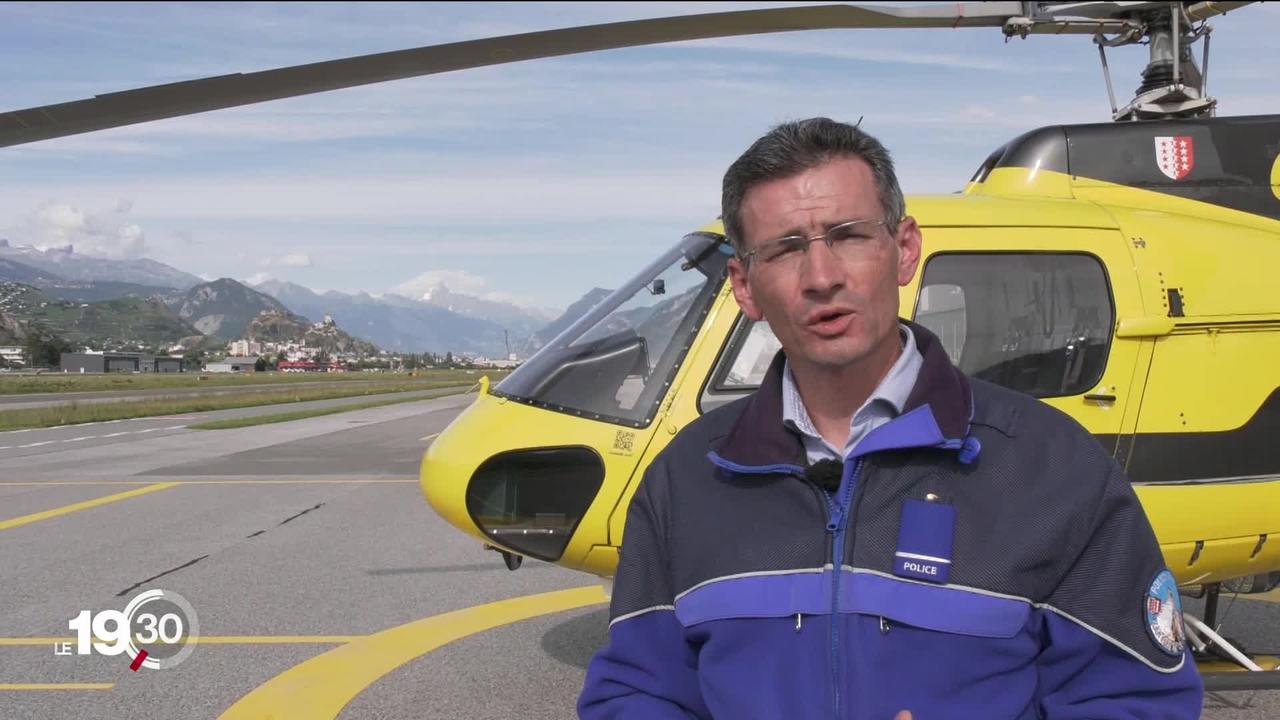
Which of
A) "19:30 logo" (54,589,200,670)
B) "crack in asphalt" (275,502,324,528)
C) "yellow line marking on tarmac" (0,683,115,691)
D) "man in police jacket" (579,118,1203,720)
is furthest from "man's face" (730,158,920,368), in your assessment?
"crack in asphalt" (275,502,324,528)

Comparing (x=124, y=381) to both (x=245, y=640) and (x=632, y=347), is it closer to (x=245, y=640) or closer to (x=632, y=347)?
(x=245, y=640)

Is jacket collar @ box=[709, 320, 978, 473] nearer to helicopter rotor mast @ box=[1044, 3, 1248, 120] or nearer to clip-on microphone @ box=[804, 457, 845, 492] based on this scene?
clip-on microphone @ box=[804, 457, 845, 492]

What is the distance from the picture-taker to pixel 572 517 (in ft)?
13.5

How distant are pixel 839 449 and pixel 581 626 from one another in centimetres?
433

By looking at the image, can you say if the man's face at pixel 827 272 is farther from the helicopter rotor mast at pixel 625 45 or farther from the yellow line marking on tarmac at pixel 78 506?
the yellow line marking on tarmac at pixel 78 506

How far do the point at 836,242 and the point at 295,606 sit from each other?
545 cm

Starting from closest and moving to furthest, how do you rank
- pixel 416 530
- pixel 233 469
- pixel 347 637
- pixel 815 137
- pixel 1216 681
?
pixel 815 137
pixel 1216 681
pixel 347 637
pixel 416 530
pixel 233 469

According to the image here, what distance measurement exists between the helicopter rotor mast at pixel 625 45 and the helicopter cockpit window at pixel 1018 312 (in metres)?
1.24

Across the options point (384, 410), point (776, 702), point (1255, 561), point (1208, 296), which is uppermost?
point (1208, 296)

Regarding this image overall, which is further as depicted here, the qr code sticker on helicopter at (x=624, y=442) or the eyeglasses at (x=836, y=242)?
the qr code sticker on helicopter at (x=624, y=442)

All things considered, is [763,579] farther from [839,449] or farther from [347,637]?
[347,637]

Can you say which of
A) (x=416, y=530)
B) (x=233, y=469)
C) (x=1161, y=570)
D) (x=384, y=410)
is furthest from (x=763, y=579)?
(x=384, y=410)

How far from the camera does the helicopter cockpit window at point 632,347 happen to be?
4188 millimetres

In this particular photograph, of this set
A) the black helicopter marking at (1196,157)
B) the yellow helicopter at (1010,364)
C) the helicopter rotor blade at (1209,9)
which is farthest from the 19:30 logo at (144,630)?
the helicopter rotor blade at (1209,9)
